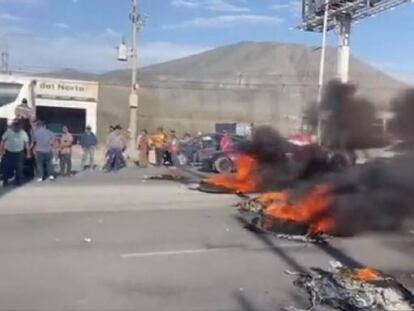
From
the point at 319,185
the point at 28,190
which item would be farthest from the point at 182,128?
the point at 319,185

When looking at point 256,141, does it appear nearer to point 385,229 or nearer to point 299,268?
point 385,229

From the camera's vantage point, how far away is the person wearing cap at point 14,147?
18.2m

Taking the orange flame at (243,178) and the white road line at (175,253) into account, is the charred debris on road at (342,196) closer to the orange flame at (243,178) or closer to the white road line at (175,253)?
the orange flame at (243,178)

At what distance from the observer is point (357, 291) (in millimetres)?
6996

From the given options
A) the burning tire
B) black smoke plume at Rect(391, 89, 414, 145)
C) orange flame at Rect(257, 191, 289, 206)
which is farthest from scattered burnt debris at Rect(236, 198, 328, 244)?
the burning tire

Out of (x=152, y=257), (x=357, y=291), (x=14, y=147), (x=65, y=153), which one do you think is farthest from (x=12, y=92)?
(x=357, y=291)

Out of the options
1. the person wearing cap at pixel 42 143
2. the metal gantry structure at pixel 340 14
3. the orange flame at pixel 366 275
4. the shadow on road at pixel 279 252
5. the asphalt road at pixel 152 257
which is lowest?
the asphalt road at pixel 152 257

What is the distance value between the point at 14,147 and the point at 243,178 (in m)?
6.20

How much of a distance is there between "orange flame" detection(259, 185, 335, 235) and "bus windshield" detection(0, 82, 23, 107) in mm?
18329

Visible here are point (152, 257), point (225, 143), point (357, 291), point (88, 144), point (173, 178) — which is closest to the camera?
point (357, 291)

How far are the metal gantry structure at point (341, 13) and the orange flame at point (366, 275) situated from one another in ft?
94.9

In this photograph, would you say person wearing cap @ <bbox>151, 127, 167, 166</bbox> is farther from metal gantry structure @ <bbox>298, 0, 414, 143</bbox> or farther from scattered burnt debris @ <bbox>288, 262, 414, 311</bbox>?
scattered burnt debris @ <bbox>288, 262, 414, 311</bbox>

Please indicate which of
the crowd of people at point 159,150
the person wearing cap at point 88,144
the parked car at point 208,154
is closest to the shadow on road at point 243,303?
the parked car at point 208,154

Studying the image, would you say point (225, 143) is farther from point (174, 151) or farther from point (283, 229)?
point (283, 229)
